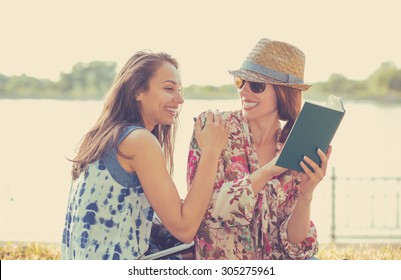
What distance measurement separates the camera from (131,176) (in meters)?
3.12

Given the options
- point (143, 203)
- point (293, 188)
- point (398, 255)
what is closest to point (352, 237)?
point (398, 255)

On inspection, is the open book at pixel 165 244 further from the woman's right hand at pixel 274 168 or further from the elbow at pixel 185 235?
the woman's right hand at pixel 274 168

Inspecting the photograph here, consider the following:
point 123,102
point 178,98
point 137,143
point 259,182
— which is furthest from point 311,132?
point 123,102

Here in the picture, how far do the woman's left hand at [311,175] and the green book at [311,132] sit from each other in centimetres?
2

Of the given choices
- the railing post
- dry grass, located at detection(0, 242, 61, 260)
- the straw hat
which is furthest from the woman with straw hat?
the railing post

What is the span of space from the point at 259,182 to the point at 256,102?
46 cm

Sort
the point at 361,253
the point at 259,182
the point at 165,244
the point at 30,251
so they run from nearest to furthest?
1. the point at 259,182
2. the point at 165,244
3. the point at 361,253
4. the point at 30,251

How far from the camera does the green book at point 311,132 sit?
3.00m

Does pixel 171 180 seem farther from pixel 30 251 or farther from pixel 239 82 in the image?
pixel 30 251

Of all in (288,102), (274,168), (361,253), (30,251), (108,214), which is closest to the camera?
(108,214)

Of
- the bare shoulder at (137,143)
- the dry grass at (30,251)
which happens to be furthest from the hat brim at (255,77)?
the dry grass at (30,251)

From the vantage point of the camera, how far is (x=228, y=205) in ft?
10.8
